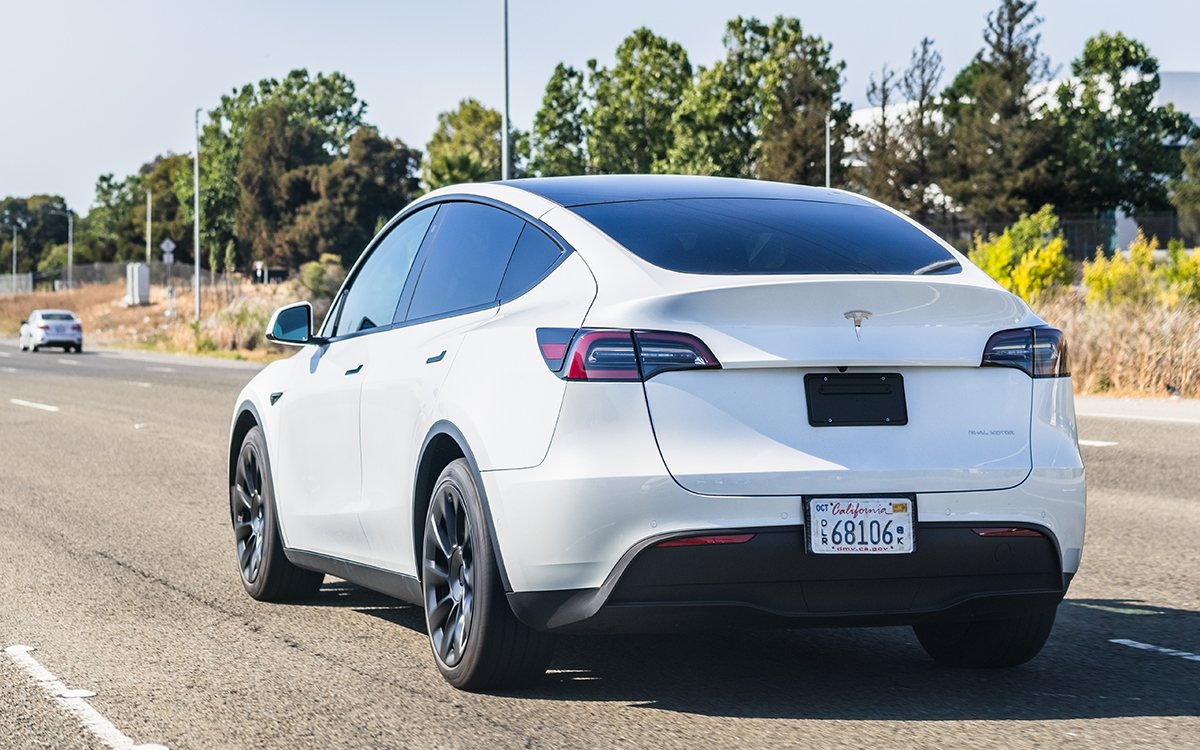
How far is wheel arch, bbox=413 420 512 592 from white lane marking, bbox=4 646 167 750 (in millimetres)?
1125

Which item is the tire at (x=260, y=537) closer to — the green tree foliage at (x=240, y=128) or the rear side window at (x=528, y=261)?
the rear side window at (x=528, y=261)

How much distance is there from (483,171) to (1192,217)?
3362cm

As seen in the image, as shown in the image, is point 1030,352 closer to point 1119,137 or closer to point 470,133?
point 1119,137

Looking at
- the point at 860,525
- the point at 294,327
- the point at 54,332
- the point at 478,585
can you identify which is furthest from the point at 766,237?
the point at 54,332

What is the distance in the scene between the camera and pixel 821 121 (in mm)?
68750

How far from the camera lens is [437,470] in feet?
16.9

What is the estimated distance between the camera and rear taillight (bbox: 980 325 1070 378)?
4652 mm

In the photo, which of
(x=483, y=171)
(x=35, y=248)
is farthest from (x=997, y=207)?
(x=35, y=248)

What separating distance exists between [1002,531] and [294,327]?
327cm

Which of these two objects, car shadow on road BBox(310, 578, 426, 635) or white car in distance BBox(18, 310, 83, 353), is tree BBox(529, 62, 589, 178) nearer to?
white car in distance BBox(18, 310, 83, 353)

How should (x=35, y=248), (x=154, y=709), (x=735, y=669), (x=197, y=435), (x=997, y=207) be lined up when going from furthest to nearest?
1. (x=35, y=248)
2. (x=997, y=207)
3. (x=197, y=435)
4. (x=735, y=669)
5. (x=154, y=709)

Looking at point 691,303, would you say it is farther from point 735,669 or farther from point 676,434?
point 735,669

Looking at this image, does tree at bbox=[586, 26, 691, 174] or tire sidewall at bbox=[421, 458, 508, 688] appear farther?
tree at bbox=[586, 26, 691, 174]

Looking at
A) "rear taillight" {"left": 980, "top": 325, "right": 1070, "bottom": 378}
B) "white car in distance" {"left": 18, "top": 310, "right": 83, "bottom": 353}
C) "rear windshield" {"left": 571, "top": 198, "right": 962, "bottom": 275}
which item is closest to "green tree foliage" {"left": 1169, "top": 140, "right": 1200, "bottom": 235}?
"white car in distance" {"left": 18, "top": 310, "right": 83, "bottom": 353}
